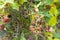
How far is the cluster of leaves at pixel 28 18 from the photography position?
2.51 feet

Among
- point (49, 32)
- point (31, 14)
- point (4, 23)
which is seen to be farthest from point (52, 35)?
point (4, 23)

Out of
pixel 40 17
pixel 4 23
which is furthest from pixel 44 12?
pixel 4 23

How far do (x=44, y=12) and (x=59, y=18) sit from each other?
0.09 metres

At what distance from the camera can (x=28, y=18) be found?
0.92 meters

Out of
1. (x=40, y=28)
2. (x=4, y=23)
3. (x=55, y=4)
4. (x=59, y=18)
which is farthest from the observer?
(x=4, y=23)

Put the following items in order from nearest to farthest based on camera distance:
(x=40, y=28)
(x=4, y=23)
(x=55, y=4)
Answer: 1. (x=55, y=4)
2. (x=40, y=28)
3. (x=4, y=23)

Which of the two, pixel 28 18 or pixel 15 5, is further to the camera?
pixel 28 18

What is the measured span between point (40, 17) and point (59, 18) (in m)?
0.11

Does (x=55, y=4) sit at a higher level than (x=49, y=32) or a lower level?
higher

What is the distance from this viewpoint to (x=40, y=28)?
92 centimetres

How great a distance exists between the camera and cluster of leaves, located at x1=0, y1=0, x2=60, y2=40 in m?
0.76

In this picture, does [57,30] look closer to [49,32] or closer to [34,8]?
[49,32]

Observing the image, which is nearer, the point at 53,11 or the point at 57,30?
the point at 53,11

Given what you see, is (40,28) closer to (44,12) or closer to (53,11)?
(44,12)
